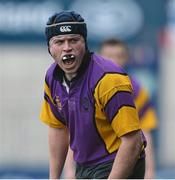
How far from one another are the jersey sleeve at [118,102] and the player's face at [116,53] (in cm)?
221

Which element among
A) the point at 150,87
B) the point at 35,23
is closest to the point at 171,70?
the point at 150,87

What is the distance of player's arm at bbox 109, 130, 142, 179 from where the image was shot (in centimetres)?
569

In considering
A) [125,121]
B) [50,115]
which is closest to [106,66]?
[125,121]

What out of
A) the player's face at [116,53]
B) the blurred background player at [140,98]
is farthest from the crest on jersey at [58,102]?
the player's face at [116,53]

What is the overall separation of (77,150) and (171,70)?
818cm

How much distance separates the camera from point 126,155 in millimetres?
5691

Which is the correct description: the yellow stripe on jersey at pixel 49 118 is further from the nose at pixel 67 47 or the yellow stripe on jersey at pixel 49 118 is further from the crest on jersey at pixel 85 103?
the nose at pixel 67 47

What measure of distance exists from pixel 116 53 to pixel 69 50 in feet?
7.23

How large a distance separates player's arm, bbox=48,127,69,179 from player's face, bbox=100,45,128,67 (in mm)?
1547


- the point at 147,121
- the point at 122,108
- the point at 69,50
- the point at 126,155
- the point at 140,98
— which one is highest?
the point at 69,50

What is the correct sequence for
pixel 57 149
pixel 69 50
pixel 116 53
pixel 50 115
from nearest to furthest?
pixel 69 50
pixel 50 115
pixel 57 149
pixel 116 53

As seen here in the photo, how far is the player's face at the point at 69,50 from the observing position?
19.0 ft

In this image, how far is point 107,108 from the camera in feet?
18.7

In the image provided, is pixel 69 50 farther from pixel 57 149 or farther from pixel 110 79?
pixel 57 149
